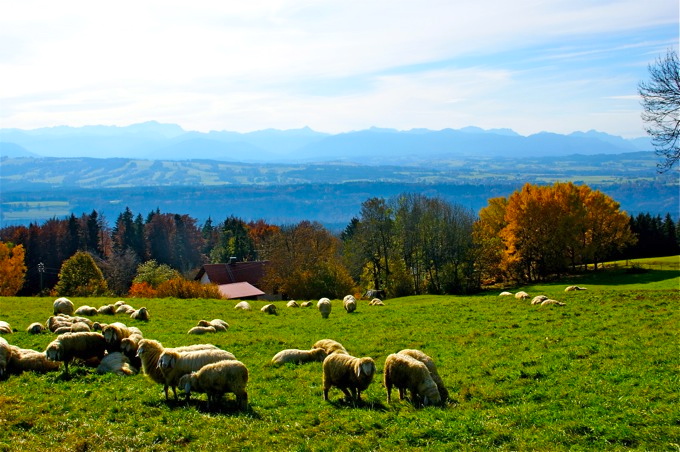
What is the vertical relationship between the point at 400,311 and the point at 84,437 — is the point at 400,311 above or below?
below

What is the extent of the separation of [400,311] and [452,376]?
59.5ft

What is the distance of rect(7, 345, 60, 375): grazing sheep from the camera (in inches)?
629

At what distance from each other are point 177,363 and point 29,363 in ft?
18.8

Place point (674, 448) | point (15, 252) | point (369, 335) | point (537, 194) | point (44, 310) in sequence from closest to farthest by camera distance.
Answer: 1. point (674, 448)
2. point (369, 335)
3. point (44, 310)
4. point (537, 194)
5. point (15, 252)

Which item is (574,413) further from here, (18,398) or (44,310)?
(44,310)

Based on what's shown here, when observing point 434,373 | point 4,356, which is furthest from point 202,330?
point 434,373

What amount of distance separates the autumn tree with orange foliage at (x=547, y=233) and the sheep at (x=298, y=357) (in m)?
47.9

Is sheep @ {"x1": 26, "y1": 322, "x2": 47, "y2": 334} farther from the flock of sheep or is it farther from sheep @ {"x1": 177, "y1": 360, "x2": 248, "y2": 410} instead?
sheep @ {"x1": 177, "y1": 360, "x2": 248, "y2": 410}

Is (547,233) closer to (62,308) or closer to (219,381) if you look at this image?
(62,308)

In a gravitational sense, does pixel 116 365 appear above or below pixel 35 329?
above

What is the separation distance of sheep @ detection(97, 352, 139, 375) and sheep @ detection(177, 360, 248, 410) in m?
3.90

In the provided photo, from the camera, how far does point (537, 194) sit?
67812mm

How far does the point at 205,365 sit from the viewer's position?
13820 millimetres

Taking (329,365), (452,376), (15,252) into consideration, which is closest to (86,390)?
(329,365)
